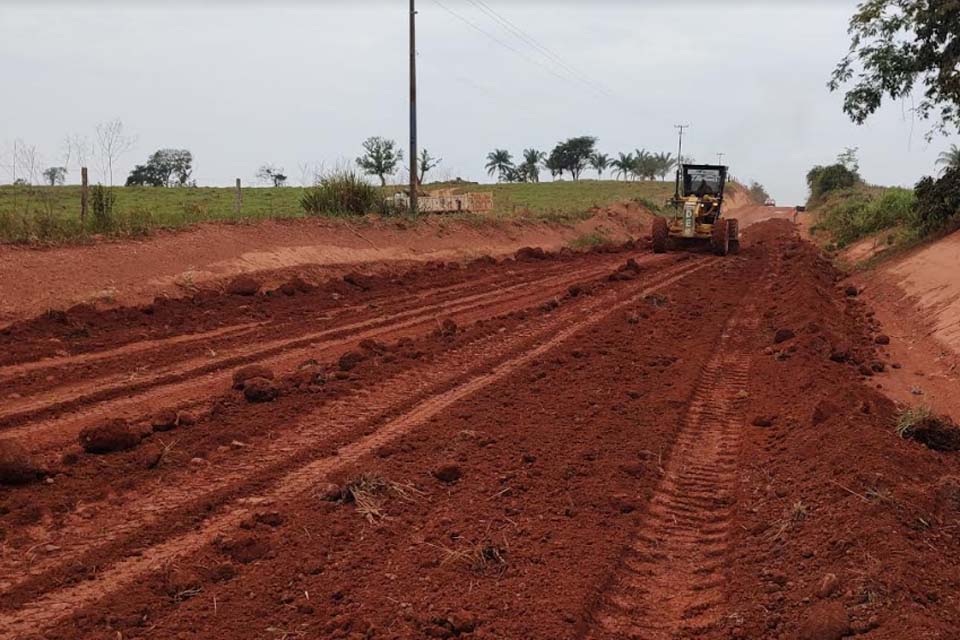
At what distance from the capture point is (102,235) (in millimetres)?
14477

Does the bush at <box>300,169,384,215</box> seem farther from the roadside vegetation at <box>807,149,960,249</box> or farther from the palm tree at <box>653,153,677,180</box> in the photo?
the palm tree at <box>653,153,677,180</box>

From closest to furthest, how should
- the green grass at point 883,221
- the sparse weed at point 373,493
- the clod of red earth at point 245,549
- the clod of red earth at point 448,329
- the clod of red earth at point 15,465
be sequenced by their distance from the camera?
1. the clod of red earth at point 245,549
2. the sparse weed at point 373,493
3. the clod of red earth at point 15,465
4. the clod of red earth at point 448,329
5. the green grass at point 883,221

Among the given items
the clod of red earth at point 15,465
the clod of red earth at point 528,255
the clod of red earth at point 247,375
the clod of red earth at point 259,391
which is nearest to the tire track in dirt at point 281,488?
the clod of red earth at point 259,391

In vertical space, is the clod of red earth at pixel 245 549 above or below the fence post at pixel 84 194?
below

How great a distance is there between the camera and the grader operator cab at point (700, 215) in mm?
22781

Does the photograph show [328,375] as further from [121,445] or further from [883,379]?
[883,379]

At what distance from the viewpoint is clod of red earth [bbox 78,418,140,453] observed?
19.4 feet

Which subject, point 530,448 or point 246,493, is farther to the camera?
point 530,448

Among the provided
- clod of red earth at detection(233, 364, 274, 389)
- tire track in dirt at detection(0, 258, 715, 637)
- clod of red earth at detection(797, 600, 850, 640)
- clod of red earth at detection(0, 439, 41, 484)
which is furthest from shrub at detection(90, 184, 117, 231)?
clod of red earth at detection(797, 600, 850, 640)

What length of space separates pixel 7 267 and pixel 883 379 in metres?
13.0

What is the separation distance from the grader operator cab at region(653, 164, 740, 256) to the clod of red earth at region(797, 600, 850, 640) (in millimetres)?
19883

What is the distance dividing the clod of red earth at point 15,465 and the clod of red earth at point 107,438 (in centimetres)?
54

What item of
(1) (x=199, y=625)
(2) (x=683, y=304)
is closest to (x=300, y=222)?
(2) (x=683, y=304)

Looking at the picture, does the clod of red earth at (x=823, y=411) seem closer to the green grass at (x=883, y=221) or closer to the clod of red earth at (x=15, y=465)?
the clod of red earth at (x=15, y=465)
